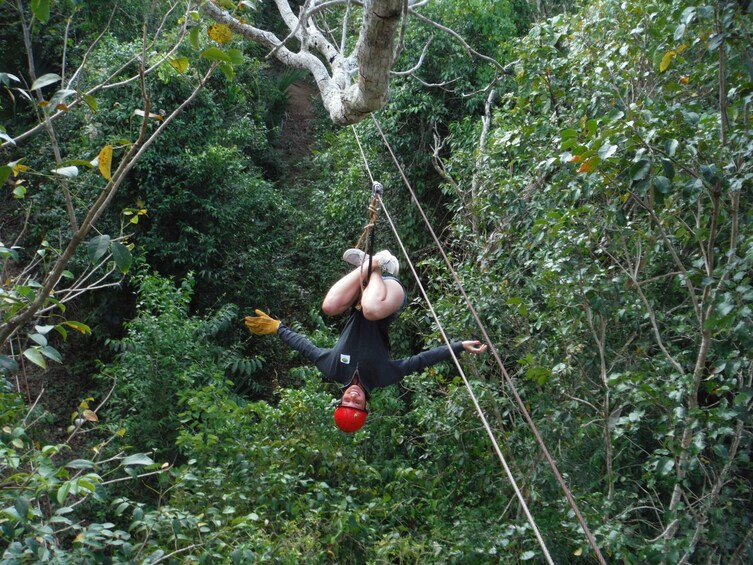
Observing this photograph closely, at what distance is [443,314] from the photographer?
5.11 metres

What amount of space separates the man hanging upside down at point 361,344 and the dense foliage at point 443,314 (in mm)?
629

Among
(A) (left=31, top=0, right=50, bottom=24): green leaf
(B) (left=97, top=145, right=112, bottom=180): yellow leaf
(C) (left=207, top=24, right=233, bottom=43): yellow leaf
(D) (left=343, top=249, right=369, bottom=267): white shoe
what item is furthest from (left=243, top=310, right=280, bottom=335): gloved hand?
(A) (left=31, top=0, right=50, bottom=24): green leaf

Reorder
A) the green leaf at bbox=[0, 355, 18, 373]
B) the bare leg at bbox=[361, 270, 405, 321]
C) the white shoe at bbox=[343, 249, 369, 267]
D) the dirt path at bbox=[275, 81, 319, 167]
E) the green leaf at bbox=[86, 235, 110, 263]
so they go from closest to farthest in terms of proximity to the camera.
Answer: the green leaf at bbox=[86, 235, 110, 263], the green leaf at bbox=[0, 355, 18, 373], the bare leg at bbox=[361, 270, 405, 321], the white shoe at bbox=[343, 249, 369, 267], the dirt path at bbox=[275, 81, 319, 167]

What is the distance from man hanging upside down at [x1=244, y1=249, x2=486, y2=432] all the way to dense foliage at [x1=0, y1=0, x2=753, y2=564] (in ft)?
2.06

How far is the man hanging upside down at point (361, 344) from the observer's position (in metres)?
3.79

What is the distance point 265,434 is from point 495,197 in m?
2.09

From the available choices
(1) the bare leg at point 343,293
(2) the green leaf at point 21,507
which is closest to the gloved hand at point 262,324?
(1) the bare leg at point 343,293

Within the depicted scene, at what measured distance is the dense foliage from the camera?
302 cm

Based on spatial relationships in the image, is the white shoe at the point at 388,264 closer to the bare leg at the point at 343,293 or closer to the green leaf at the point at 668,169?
the bare leg at the point at 343,293

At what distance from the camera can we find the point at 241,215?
759 cm

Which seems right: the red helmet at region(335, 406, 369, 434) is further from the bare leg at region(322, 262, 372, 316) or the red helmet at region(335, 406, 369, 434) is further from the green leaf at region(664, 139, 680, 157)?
the green leaf at region(664, 139, 680, 157)

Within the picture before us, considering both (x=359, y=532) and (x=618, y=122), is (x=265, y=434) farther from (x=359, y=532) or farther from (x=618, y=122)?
(x=618, y=122)

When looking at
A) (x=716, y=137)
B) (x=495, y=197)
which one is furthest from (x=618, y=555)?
(x=495, y=197)

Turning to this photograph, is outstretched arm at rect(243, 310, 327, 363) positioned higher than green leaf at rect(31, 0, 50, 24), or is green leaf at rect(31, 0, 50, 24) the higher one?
green leaf at rect(31, 0, 50, 24)
